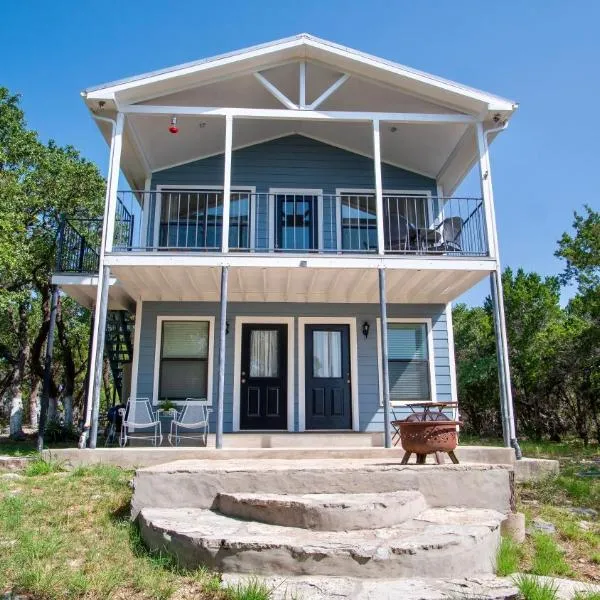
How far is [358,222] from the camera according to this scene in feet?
30.8

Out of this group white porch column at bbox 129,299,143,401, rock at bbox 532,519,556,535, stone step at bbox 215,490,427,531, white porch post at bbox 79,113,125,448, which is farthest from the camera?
white porch column at bbox 129,299,143,401

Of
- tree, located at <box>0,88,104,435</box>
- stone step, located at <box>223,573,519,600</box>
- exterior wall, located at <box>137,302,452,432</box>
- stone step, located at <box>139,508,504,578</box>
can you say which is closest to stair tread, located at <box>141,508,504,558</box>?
stone step, located at <box>139,508,504,578</box>

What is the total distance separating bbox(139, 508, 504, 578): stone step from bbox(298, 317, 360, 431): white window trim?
492 centimetres

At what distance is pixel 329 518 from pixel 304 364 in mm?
5243

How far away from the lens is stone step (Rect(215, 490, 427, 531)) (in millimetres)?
3713

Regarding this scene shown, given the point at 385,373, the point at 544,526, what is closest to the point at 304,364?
the point at 385,373

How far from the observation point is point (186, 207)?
939 cm

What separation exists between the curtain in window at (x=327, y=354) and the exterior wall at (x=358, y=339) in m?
0.32

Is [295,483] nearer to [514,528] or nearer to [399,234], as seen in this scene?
[514,528]

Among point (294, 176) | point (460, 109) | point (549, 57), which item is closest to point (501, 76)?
point (549, 57)

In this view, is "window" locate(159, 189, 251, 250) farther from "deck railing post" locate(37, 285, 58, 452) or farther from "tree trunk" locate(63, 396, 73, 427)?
"tree trunk" locate(63, 396, 73, 427)

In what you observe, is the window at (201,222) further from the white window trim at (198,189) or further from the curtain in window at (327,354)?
the curtain in window at (327,354)

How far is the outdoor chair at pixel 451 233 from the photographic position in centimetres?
812

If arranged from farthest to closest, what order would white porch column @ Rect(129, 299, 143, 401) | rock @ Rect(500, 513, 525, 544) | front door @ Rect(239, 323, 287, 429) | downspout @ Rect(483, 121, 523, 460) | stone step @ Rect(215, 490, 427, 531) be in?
front door @ Rect(239, 323, 287, 429) → white porch column @ Rect(129, 299, 143, 401) → downspout @ Rect(483, 121, 523, 460) → rock @ Rect(500, 513, 525, 544) → stone step @ Rect(215, 490, 427, 531)
